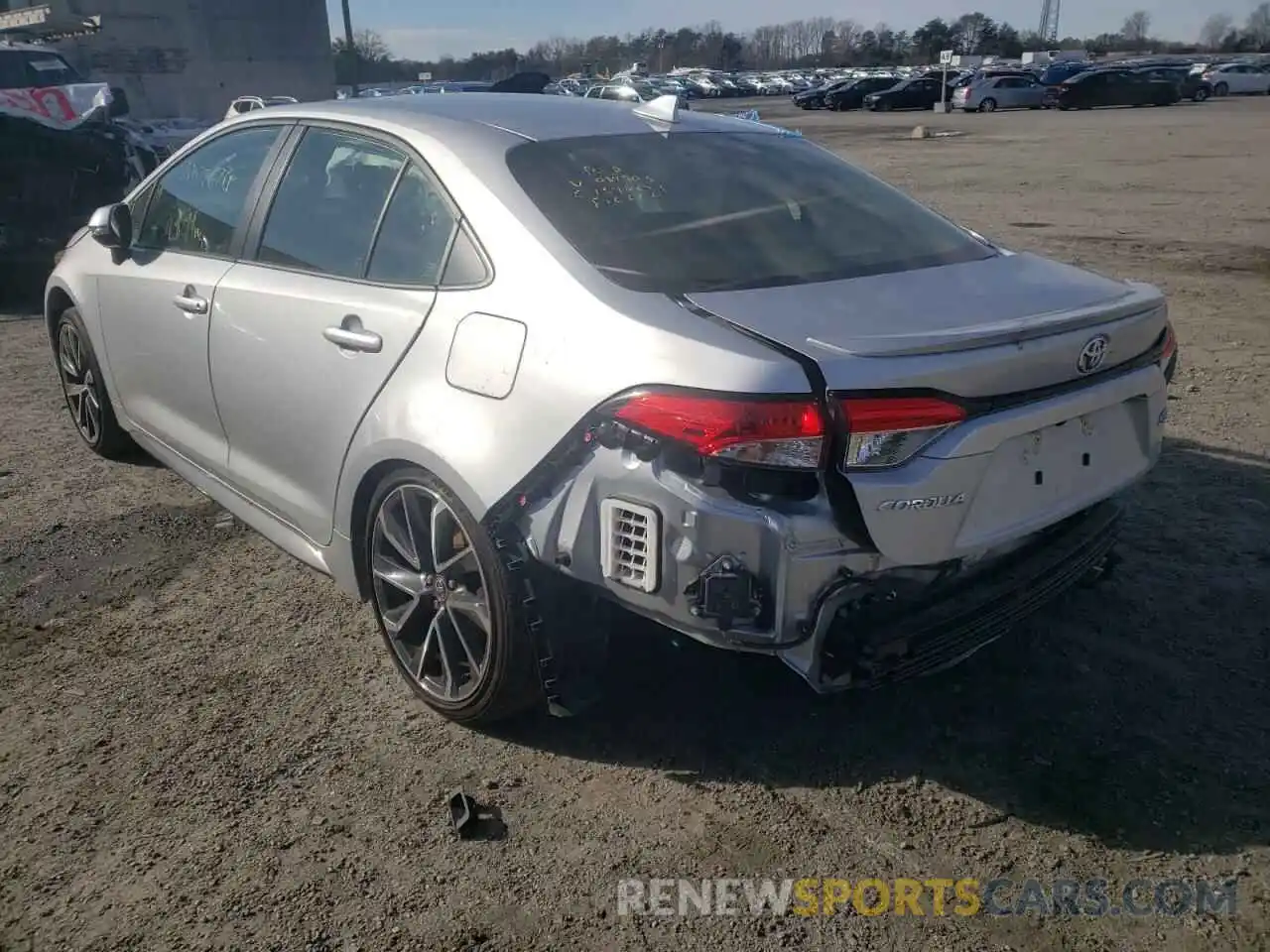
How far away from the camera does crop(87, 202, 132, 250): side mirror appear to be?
4266 millimetres

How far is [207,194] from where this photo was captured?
4023 millimetres

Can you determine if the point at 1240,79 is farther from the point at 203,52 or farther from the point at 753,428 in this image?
the point at 753,428

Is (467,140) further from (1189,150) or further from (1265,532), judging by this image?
(1189,150)

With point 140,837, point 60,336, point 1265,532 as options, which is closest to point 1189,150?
point 1265,532

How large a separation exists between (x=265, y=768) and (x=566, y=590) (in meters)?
0.99

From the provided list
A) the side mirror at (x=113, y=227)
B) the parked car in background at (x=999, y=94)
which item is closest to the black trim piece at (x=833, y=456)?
the side mirror at (x=113, y=227)

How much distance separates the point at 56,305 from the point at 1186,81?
48633 millimetres

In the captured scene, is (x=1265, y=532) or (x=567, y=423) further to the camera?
(x=1265, y=532)

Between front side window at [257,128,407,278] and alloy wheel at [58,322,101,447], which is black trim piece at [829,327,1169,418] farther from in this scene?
alloy wheel at [58,322,101,447]

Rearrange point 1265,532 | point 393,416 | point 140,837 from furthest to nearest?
point 1265,532 < point 393,416 < point 140,837

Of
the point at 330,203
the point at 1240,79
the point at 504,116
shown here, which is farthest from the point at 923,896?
the point at 1240,79

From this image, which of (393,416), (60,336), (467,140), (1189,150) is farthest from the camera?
(1189,150)

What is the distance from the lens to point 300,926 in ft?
7.70

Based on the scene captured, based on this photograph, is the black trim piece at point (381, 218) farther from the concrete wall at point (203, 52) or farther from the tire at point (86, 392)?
the concrete wall at point (203, 52)
